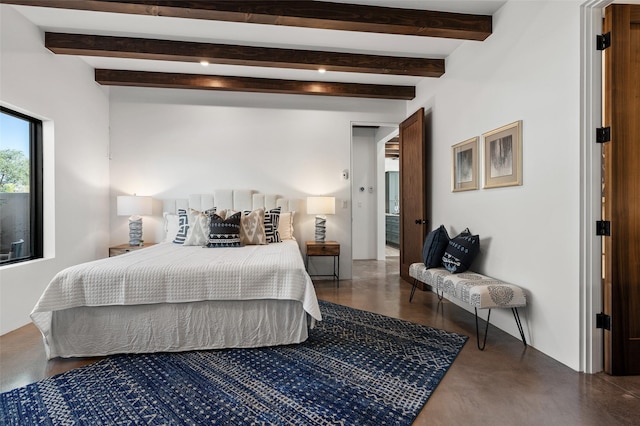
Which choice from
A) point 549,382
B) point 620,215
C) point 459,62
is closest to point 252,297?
point 549,382

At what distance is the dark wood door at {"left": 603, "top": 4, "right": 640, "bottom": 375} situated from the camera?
6.64 feet

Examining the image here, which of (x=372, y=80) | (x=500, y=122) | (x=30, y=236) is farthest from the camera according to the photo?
(x=372, y=80)

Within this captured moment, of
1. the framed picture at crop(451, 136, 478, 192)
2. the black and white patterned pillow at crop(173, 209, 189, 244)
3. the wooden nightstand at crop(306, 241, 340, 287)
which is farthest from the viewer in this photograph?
the wooden nightstand at crop(306, 241, 340, 287)

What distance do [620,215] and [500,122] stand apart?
1.22 m

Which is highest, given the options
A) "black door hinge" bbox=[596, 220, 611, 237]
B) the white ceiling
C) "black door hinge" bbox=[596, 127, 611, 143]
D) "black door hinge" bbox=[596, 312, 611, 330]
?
the white ceiling

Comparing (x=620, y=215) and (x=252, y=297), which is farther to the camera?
(x=252, y=297)

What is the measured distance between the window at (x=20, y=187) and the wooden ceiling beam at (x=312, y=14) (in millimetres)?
1145

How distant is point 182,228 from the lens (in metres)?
3.93

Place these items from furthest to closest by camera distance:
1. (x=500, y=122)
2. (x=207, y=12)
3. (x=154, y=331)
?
1. (x=500, y=122)
2. (x=207, y=12)
3. (x=154, y=331)

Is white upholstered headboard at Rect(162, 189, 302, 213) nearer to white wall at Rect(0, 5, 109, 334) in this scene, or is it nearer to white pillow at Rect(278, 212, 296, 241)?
white pillow at Rect(278, 212, 296, 241)

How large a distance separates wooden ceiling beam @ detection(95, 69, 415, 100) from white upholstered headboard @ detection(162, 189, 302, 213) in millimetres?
1410

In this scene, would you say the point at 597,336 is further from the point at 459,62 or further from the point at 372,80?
the point at 372,80

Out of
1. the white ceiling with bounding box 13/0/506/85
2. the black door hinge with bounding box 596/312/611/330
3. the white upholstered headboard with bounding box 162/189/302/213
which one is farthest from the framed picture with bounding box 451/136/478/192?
the white upholstered headboard with bounding box 162/189/302/213

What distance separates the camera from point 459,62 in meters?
3.58
